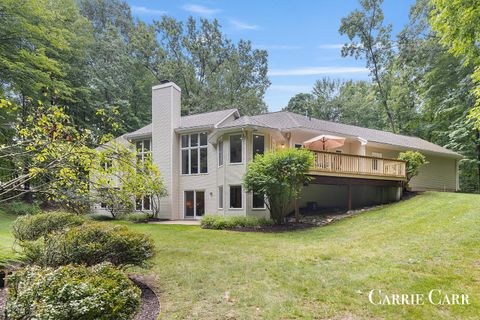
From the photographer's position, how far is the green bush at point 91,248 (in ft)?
14.8

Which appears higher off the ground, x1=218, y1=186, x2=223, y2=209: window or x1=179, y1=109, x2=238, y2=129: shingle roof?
x1=179, y1=109, x2=238, y2=129: shingle roof

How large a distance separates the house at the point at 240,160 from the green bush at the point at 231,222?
1780mm

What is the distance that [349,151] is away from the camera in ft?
59.1

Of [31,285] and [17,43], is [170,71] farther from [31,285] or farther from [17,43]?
[31,285]

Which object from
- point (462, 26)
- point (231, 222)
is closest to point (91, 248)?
point (231, 222)

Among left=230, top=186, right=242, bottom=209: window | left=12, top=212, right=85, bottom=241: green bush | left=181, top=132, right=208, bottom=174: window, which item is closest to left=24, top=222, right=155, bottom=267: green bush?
left=12, top=212, right=85, bottom=241: green bush

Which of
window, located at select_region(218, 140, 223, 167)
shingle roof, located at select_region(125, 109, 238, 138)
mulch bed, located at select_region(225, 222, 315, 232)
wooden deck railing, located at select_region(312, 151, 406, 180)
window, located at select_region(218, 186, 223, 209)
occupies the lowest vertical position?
mulch bed, located at select_region(225, 222, 315, 232)

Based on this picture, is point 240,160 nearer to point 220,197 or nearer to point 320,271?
point 220,197

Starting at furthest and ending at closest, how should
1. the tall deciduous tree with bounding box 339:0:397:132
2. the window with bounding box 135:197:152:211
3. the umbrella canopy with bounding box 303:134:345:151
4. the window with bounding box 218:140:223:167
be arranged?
the tall deciduous tree with bounding box 339:0:397:132 → the window with bounding box 135:197:152:211 → the window with bounding box 218:140:223:167 → the umbrella canopy with bounding box 303:134:345:151

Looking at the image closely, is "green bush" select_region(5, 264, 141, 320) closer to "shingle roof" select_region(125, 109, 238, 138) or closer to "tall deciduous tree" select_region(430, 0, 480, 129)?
"tall deciduous tree" select_region(430, 0, 480, 129)

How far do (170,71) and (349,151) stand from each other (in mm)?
19879

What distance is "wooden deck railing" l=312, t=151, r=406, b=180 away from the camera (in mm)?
12867

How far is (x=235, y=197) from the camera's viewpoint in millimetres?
14969

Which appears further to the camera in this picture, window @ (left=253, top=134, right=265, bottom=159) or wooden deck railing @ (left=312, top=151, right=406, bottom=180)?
window @ (left=253, top=134, right=265, bottom=159)
